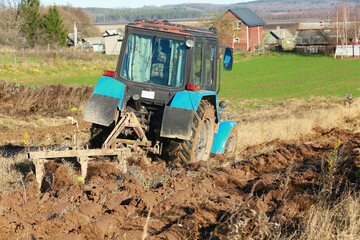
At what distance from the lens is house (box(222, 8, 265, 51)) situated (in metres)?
71.3

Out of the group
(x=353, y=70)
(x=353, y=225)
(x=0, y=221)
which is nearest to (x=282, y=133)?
(x=353, y=225)

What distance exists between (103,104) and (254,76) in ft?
108

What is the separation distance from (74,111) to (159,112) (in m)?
9.66

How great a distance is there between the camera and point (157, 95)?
25.2 feet

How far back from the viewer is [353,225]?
4582 mm

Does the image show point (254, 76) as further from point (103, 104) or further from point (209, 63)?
point (103, 104)

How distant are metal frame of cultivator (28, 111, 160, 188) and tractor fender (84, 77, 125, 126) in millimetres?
326

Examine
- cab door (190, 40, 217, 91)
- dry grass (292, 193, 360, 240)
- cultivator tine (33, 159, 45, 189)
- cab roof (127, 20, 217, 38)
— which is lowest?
dry grass (292, 193, 360, 240)

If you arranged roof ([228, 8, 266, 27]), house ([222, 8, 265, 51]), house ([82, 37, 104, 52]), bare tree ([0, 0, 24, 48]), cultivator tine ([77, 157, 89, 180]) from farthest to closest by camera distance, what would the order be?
house ([82, 37, 104, 52]), roof ([228, 8, 266, 27]), house ([222, 8, 265, 51]), bare tree ([0, 0, 24, 48]), cultivator tine ([77, 157, 89, 180])

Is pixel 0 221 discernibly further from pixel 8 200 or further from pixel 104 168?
pixel 104 168

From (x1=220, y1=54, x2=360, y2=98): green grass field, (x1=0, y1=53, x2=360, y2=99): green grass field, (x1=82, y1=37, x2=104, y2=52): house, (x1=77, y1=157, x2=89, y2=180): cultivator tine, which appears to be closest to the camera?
(x1=77, y1=157, x2=89, y2=180): cultivator tine

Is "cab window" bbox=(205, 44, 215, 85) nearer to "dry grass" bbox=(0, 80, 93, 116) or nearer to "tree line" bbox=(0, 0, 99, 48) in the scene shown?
"dry grass" bbox=(0, 80, 93, 116)

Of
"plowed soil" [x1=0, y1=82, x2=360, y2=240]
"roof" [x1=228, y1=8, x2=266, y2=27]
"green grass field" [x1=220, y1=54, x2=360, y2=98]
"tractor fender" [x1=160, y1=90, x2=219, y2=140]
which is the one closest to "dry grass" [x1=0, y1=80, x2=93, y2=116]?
"plowed soil" [x1=0, y1=82, x2=360, y2=240]

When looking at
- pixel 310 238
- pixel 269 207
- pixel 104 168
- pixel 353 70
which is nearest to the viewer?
pixel 310 238
